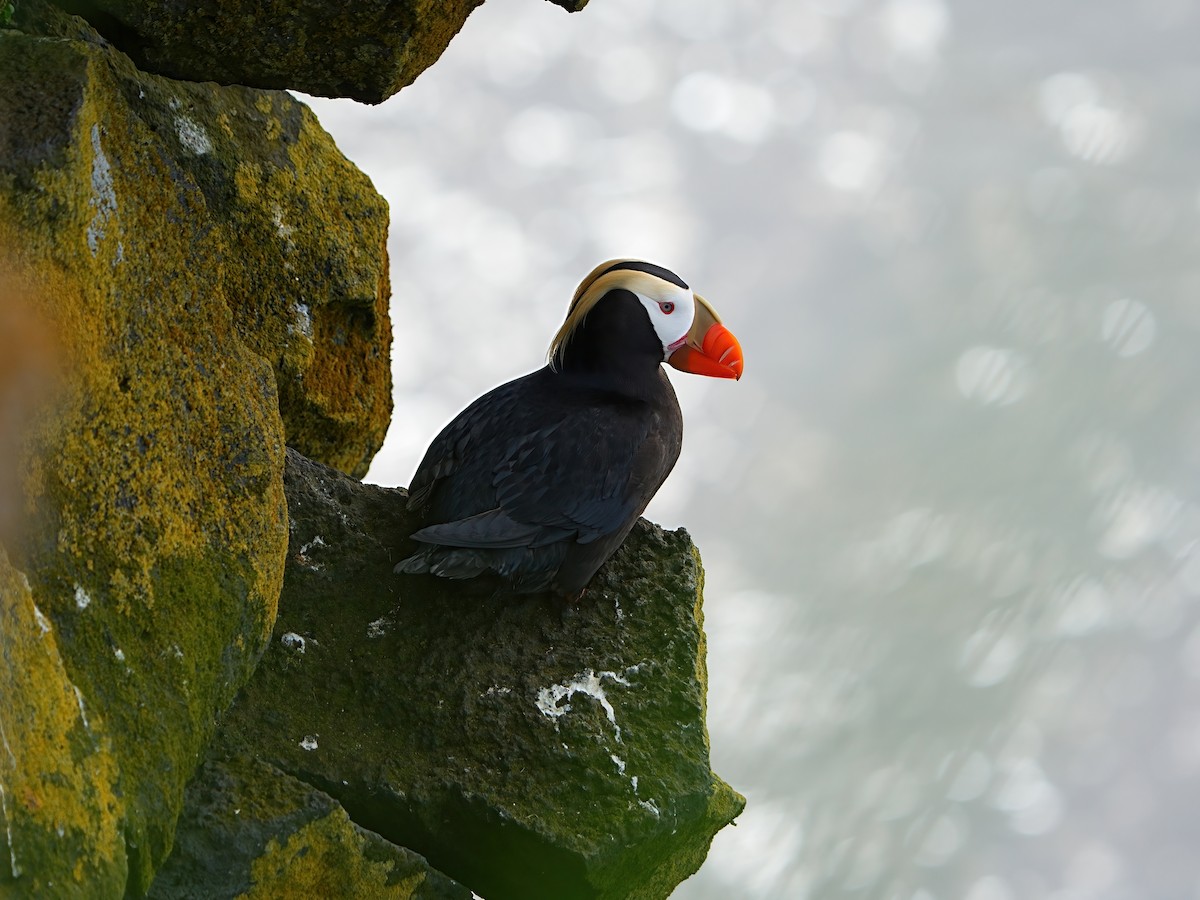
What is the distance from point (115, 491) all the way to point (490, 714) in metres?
1.34

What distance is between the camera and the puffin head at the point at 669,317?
14.8 feet

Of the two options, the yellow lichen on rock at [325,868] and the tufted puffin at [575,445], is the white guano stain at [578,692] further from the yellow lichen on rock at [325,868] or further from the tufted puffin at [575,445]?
the yellow lichen on rock at [325,868]

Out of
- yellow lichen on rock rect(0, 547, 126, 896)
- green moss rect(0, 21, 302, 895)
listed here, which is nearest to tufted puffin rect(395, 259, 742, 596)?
green moss rect(0, 21, 302, 895)

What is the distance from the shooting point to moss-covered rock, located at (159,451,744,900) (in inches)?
145

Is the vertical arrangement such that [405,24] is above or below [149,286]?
above

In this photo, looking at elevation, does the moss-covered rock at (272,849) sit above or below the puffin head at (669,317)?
below

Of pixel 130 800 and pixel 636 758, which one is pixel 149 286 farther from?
pixel 636 758

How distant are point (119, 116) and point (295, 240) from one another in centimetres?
137

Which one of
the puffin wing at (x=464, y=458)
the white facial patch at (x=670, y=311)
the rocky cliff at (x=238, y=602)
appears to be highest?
the white facial patch at (x=670, y=311)

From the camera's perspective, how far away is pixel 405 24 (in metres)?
3.62

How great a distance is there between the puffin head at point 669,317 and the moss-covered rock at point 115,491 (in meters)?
1.22

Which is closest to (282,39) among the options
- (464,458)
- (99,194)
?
(99,194)

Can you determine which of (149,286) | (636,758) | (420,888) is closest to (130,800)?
(420,888)

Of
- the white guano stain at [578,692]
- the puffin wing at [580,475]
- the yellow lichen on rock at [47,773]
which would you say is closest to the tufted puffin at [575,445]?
the puffin wing at [580,475]
